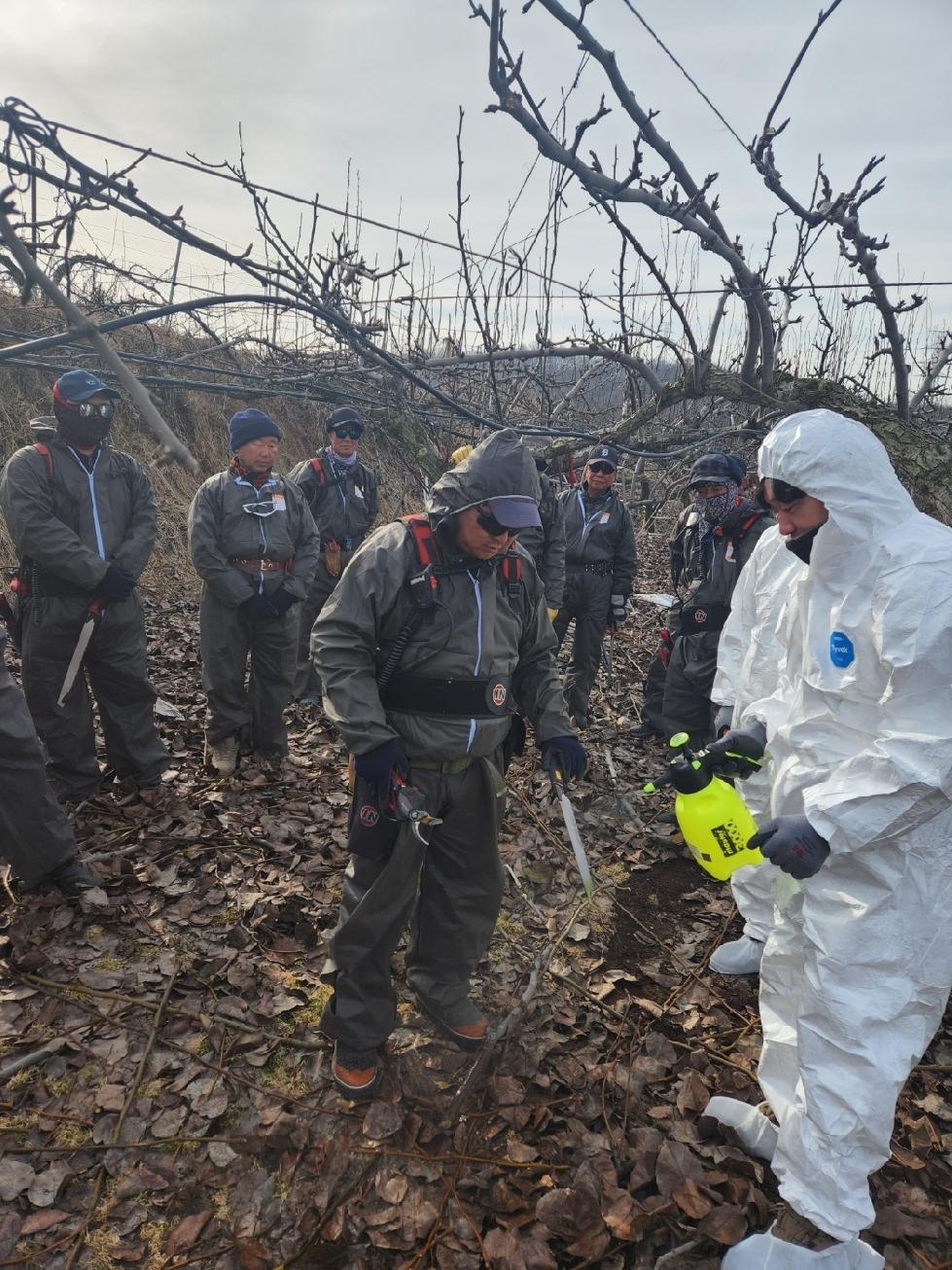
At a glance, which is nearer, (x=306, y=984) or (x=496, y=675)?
(x=496, y=675)

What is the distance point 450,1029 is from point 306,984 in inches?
28.9

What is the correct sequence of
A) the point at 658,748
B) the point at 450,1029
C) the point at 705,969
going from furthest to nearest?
the point at 658,748 < the point at 705,969 < the point at 450,1029

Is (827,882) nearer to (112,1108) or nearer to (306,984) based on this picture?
(306,984)

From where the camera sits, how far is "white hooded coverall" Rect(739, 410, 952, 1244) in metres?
2.06

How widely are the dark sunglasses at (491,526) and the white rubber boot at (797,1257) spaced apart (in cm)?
239

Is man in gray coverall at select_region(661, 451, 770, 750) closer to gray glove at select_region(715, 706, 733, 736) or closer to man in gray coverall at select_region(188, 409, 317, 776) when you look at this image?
gray glove at select_region(715, 706, 733, 736)

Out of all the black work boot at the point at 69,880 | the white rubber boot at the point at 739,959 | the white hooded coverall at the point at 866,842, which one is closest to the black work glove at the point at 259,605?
the black work boot at the point at 69,880

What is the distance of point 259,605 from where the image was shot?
491cm

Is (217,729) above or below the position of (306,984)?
above

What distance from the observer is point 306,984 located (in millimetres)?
3326

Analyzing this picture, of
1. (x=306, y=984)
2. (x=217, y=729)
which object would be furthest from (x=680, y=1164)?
(x=217, y=729)

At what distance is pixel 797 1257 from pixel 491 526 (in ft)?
8.03

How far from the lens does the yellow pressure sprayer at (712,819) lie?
8.28 ft

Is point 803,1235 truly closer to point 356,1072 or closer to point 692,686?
point 356,1072
